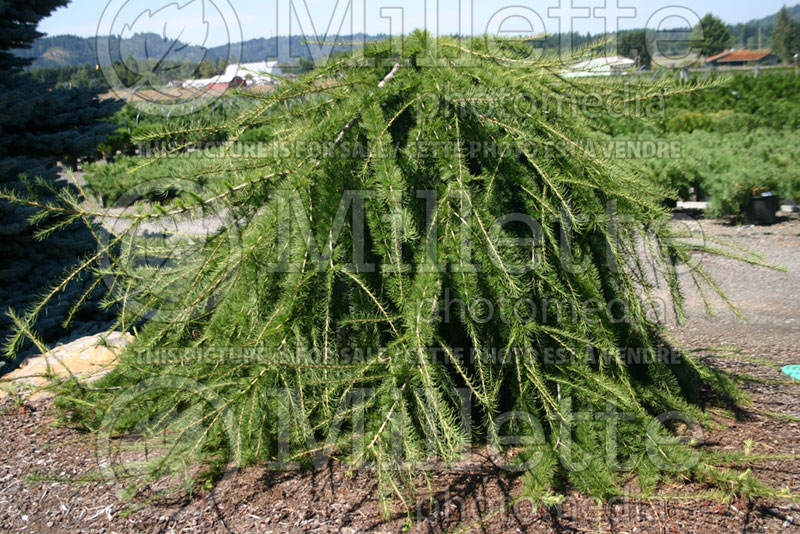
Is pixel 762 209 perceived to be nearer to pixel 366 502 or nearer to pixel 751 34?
pixel 366 502

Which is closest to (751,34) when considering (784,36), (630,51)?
(784,36)

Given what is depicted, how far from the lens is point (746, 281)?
5.47 m

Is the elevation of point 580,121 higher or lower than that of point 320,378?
higher

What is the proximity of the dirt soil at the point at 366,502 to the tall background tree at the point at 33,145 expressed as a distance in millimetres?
2333

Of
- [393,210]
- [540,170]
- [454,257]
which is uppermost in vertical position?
[540,170]

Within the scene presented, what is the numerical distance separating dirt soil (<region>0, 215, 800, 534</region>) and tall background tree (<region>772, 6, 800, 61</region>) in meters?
71.9

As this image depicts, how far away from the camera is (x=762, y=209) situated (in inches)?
317

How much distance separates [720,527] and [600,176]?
1.23 meters

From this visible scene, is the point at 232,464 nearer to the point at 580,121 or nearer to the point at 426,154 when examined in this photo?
the point at 426,154

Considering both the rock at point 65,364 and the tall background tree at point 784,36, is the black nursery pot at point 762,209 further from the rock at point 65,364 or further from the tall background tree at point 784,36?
the tall background tree at point 784,36

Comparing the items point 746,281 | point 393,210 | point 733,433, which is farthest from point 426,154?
point 746,281

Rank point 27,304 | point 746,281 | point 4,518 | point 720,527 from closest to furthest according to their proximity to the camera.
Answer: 1. point 720,527
2. point 4,518
3. point 27,304
4. point 746,281

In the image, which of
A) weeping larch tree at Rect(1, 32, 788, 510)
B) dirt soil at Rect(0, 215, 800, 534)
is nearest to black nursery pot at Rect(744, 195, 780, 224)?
dirt soil at Rect(0, 215, 800, 534)

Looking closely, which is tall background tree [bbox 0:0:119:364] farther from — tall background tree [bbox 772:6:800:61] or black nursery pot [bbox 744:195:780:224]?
tall background tree [bbox 772:6:800:61]
